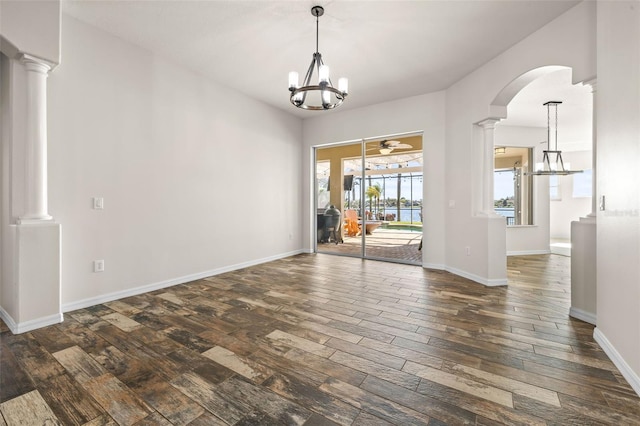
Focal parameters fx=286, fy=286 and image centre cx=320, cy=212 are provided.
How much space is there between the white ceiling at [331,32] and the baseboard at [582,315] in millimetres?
2936

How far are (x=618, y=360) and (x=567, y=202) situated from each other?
8493mm

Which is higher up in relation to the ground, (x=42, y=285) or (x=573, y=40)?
(x=573, y=40)

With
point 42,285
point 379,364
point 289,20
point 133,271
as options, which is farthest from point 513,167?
point 42,285

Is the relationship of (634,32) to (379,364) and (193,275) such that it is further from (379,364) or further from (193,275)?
(193,275)

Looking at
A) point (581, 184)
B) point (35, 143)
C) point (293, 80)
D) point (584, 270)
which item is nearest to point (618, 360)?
point (584, 270)

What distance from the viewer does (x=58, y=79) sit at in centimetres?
289

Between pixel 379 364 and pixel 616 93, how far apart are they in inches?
99.1

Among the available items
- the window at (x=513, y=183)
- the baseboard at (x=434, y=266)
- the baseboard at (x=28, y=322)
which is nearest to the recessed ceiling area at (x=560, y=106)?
the window at (x=513, y=183)

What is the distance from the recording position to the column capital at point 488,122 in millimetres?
4000

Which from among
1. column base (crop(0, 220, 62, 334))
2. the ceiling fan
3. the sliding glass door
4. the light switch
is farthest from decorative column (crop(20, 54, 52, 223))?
the ceiling fan

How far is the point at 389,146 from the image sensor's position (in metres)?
5.80

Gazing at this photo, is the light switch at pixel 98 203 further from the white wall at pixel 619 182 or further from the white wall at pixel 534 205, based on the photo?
the white wall at pixel 534 205

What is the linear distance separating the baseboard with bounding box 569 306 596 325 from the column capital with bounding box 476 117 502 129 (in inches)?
99.6

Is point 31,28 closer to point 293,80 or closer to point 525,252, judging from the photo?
point 293,80
